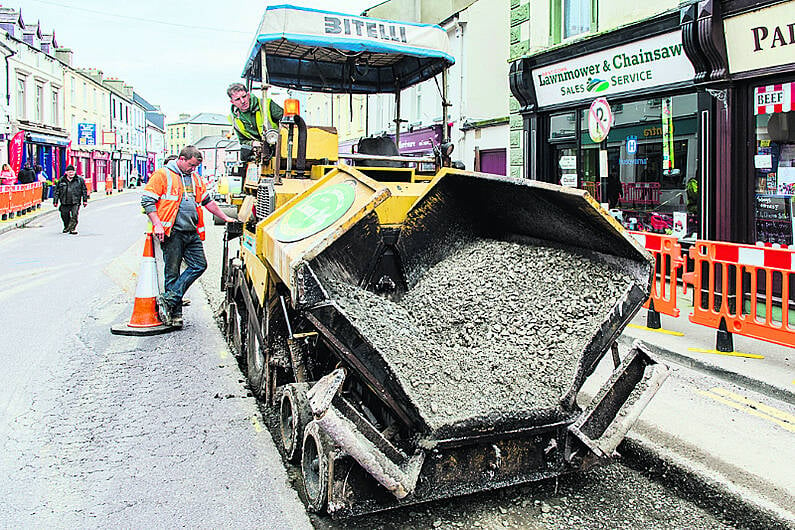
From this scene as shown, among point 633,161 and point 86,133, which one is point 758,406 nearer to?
point 633,161

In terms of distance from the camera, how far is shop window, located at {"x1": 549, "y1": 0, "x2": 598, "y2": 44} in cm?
1093

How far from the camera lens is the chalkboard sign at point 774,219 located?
7844 millimetres

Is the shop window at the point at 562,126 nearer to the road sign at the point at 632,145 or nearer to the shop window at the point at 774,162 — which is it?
the road sign at the point at 632,145

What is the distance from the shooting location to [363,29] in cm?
623

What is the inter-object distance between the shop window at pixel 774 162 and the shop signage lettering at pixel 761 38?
0.31 m

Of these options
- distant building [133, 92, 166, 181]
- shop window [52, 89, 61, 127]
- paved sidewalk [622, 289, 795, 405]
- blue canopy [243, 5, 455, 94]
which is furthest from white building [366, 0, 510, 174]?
distant building [133, 92, 166, 181]

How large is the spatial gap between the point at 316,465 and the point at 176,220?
4587 millimetres

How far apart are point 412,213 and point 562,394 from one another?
4.47 feet

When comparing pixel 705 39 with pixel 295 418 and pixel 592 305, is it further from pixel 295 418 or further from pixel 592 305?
pixel 295 418

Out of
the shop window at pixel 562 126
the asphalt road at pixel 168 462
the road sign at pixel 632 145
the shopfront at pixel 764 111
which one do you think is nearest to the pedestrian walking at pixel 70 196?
the asphalt road at pixel 168 462

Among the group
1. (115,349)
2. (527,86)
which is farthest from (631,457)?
(527,86)

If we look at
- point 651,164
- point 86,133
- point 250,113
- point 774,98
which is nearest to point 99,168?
point 86,133

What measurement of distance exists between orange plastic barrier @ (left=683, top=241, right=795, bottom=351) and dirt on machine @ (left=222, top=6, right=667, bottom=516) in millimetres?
2740

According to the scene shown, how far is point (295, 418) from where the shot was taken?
12.4 ft
